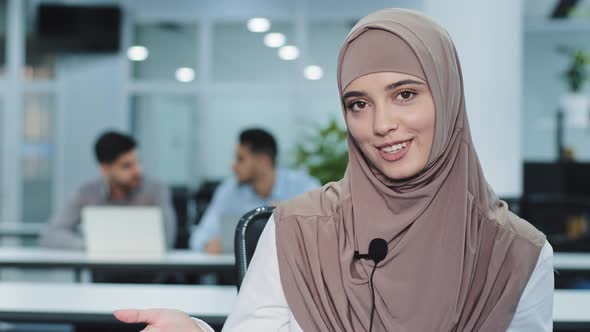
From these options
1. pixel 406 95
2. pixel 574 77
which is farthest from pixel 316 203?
pixel 574 77

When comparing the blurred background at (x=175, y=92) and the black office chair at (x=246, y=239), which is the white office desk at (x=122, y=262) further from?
the blurred background at (x=175, y=92)

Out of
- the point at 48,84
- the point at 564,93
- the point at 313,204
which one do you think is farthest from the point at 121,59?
the point at 313,204

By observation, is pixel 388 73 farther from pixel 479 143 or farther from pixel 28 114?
pixel 28 114

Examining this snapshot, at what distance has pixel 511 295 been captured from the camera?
1.55 meters

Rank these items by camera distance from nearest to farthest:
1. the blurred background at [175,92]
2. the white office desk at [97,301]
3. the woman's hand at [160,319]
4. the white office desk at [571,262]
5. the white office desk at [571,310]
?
the woman's hand at [160,319] < the white office desk at [571,310] < the white office desk at [97,301] < the white office desk at [571,262] < the blurred background at [175,92]

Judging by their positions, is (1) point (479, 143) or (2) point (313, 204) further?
(1) point (479, 143)

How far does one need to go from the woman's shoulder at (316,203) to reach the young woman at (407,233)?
3 centimetres

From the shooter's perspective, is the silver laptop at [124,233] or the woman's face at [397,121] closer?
the woman's face at [397,121]

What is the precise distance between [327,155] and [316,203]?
455cm

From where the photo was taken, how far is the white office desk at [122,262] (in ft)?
12.0

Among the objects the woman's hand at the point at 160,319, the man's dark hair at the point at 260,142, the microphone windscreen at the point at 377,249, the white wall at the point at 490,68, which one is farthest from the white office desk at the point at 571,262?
the woman's hand at the point at 160,319

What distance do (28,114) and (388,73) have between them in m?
9.00

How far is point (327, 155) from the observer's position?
20.4 feet

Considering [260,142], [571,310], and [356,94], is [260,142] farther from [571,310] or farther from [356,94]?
[356,94]
